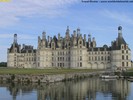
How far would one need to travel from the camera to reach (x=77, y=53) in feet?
402

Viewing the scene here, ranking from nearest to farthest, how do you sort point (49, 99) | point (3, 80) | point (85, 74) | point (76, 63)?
point (49, 99) → point (3, 80) → point (85, 74) → point (76, 63)

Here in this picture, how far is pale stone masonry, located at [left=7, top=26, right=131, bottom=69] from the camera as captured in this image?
120750 mm

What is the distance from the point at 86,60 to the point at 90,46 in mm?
7606

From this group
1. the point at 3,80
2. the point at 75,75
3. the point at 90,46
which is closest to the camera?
the point at 3,80

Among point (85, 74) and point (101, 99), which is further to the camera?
point (85, 74)

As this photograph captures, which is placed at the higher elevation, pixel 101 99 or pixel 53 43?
pixel 53 43

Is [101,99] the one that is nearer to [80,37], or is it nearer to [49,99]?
[49,99]

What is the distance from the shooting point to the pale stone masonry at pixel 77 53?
12075 centimetres

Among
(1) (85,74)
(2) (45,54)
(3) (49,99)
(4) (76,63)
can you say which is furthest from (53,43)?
(3) (49,99)

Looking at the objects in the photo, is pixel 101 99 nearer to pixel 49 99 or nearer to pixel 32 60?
pixel 49 99

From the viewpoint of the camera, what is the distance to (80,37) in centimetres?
12325

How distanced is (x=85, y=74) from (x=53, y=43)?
159ft

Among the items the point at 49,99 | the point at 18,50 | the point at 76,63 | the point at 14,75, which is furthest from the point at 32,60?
the point at 49,99

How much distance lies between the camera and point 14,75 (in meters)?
62.2
